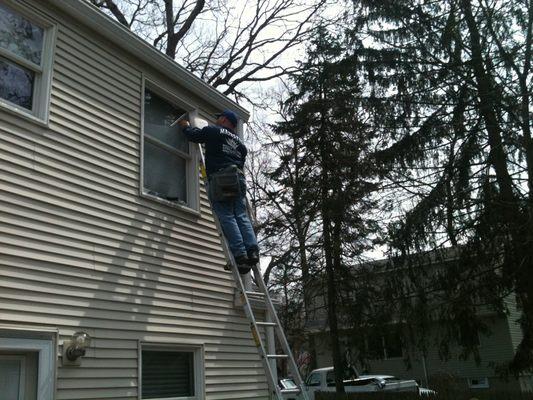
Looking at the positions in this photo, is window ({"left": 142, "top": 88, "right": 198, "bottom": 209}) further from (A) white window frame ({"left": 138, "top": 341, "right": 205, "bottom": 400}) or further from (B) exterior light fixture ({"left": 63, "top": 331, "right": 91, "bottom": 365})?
(B) exterior light fixture ({"left": 63, "top": 331, "right": 91, "bottom": 365})

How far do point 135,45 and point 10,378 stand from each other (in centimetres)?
390

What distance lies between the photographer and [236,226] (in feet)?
19.5

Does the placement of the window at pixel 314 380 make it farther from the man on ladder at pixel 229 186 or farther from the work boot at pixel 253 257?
the work boot at pixel 253 257

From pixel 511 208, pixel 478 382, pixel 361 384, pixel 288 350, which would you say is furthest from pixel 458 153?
pixel 478 382

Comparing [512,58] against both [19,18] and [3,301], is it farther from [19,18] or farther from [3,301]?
[3,301]

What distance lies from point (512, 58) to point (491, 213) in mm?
3052

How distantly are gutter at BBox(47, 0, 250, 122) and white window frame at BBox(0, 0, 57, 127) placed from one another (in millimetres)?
261

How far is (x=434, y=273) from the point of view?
446 inches

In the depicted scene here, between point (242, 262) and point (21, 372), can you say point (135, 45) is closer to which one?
point (242, 262)

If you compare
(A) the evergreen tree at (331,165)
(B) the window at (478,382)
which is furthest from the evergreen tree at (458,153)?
(B) the window at (478,382)

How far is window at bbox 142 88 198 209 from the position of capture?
6.55m

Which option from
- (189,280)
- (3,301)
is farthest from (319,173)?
(3,301)

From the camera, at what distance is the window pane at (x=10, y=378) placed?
412cm

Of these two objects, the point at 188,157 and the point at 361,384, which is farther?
the point at 361,384
